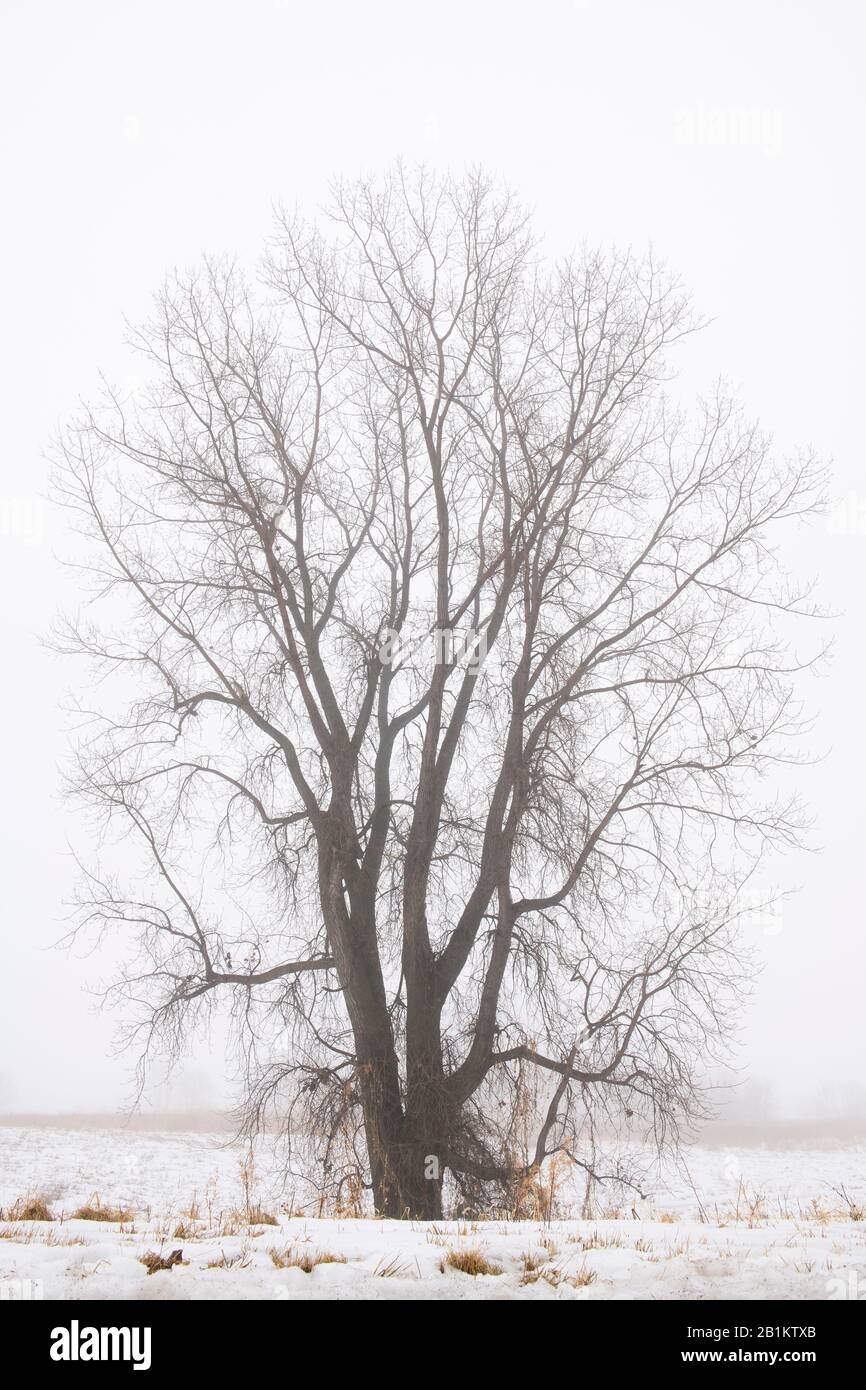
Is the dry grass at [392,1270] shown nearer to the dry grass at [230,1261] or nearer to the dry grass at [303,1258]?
the dry grass at [303,1258]

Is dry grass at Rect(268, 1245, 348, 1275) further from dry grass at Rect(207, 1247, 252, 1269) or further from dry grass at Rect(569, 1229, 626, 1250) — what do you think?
dry grass at Rect(569, 1229, 626, 1250)

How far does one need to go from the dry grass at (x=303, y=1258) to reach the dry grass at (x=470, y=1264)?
1.30 feet

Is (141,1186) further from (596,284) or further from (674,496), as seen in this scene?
(596,284)

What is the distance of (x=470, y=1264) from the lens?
11.6 ft

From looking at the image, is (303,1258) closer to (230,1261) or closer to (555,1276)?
(230,1261)

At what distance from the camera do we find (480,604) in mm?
11773

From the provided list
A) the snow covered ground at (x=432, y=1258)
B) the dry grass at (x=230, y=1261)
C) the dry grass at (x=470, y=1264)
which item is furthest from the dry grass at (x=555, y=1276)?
the dry grass at (x=230, y=1261)

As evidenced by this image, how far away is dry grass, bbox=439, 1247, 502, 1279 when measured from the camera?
3.52 metres

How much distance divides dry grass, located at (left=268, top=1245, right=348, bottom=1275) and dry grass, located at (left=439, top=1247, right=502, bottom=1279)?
0.40 meters

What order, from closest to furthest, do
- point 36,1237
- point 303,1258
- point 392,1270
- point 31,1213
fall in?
point 392,1270
point 303,1258
point 36,1237
point 31,1213

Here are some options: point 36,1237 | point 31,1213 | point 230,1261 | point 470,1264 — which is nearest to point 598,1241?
point 470,1264

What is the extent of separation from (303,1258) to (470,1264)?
647 mm

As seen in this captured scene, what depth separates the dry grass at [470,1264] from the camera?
352cm

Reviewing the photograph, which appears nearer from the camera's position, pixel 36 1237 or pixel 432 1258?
pixel 432 1258
